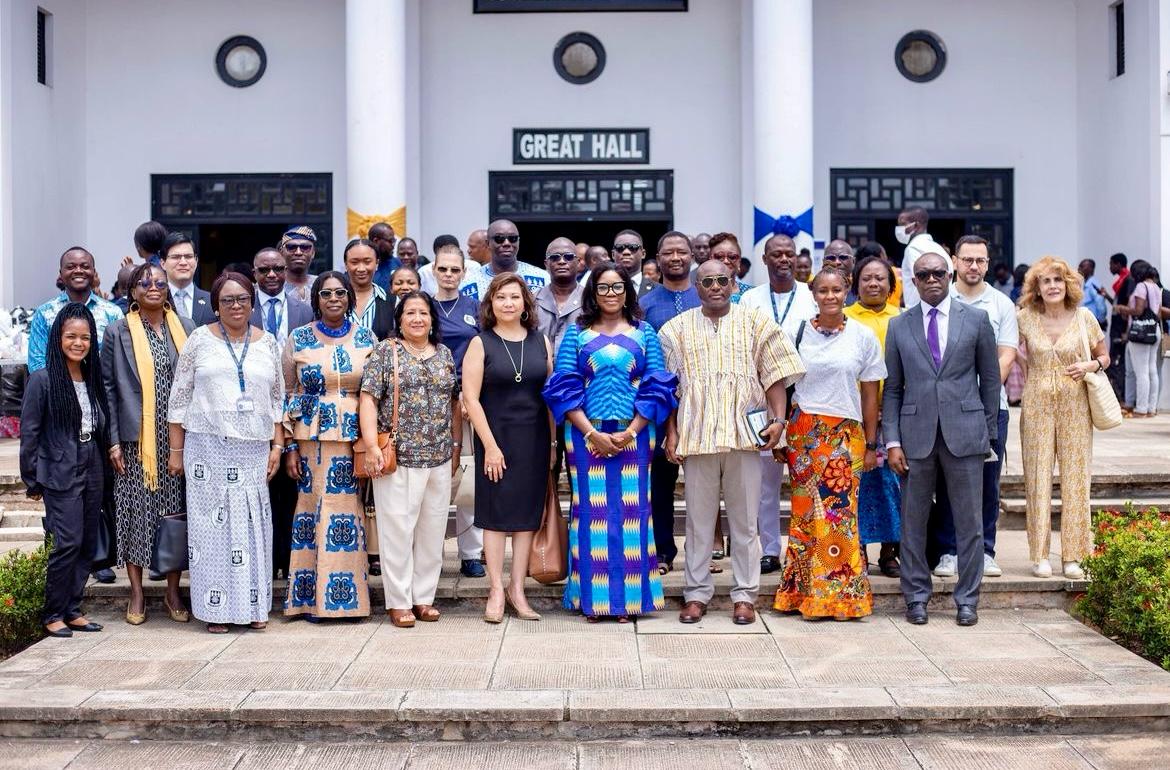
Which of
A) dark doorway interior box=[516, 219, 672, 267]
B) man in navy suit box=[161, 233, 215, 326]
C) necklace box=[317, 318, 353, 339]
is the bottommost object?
necklace box=[317, 318, 353, 339]

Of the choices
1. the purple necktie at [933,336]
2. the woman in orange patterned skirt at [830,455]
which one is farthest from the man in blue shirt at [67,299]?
the purple necktie at [933,336]

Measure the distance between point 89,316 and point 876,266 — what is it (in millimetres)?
4327

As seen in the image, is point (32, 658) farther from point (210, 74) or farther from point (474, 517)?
point (210, 74)

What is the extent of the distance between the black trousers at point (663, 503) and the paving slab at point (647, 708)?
6.14ft

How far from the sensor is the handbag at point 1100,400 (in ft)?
25.4

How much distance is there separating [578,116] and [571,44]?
841mm

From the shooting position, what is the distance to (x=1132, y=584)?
23.0 ft

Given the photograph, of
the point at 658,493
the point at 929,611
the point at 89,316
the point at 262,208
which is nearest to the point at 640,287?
the point at 658,493

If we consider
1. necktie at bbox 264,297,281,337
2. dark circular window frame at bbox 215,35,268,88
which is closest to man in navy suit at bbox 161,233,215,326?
necktie at bbox 264,297,281,337

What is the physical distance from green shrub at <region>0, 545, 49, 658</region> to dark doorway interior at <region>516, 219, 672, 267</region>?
10.7 meters

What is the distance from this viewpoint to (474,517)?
7.59 m

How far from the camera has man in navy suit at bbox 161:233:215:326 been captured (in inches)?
319

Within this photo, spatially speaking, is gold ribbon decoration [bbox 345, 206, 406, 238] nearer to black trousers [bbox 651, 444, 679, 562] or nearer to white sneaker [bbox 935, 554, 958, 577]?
black trousers [bbox 651, 444, 679, 562]

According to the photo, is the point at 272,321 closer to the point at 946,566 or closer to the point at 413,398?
the point at 413,398
